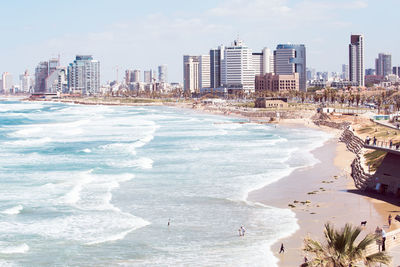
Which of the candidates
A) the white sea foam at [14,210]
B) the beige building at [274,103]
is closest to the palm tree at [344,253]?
the white sea foam at [14,210]

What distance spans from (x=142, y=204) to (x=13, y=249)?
9.69m

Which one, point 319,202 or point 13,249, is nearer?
point 13,249

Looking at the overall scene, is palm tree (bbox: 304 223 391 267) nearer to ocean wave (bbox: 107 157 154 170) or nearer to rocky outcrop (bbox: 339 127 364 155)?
ocean wave (bbox: 107 157 154 170)

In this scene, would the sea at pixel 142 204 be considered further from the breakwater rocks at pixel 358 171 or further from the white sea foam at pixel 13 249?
the breakwater rocks at pixel 358 171

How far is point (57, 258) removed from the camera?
23.8 m

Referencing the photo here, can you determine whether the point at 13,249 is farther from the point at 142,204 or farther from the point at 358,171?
the point at 358,171

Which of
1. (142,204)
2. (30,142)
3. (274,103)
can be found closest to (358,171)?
(142,204)

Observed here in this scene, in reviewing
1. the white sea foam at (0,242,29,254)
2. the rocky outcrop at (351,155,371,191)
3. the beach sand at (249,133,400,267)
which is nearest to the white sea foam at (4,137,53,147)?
the beach sand at (249,133,400,267)

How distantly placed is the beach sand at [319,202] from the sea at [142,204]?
2.84 feet

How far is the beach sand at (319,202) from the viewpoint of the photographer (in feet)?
86.0

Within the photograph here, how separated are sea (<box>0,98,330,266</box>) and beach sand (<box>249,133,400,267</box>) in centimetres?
86

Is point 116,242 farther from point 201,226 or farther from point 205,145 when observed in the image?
point 205,145

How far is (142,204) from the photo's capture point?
33.4 meters

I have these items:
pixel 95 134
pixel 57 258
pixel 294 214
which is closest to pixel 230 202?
pixel 294 214
